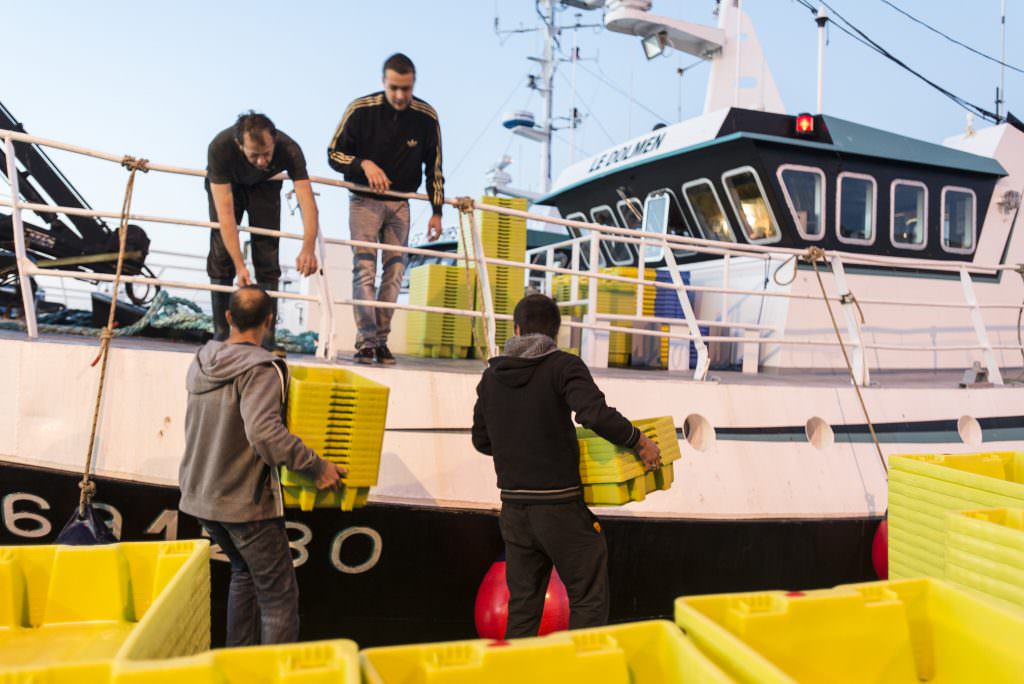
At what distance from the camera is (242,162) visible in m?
4.20

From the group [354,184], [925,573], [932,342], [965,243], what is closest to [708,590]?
[925,573]

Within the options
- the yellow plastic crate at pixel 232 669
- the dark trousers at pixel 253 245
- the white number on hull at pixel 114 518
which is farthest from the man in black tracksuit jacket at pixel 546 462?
the white number on hull at pixel 114 518

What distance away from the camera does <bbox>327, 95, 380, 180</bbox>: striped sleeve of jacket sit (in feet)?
16.1

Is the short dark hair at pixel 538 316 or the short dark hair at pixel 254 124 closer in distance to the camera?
the short dark hair at pixel 538 316

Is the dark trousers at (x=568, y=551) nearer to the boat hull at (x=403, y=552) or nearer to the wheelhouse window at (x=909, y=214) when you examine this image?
the boat hull at (x=403, y=552)

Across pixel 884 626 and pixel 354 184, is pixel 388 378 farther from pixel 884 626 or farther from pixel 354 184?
pixel 884 626

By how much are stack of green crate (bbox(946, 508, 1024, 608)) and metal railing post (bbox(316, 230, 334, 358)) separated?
128 inches

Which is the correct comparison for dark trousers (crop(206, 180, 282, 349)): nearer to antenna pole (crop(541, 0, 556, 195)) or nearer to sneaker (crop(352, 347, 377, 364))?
sneaker (crop(352, 347, 377, 364))

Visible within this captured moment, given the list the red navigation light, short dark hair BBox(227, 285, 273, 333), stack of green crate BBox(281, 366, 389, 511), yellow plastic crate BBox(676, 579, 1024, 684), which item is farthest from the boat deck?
yellow plastic crate BBox(676, 579, 1024, 684)

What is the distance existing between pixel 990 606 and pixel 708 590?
305 cm

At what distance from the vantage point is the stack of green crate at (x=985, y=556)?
2375mm

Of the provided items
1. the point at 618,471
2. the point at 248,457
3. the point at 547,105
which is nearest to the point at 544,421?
the point at 618,471

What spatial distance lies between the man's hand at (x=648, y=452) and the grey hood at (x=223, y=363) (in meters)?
1.54

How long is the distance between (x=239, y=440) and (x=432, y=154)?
2.67 m
